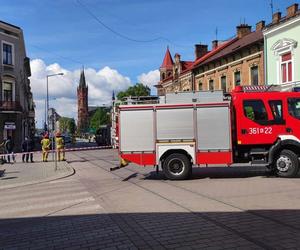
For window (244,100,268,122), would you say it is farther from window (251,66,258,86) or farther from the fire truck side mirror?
window (251,66,258,86)

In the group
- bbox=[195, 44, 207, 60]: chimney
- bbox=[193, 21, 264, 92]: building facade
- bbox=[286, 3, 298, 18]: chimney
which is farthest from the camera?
bbox=[195, 44, 207, 60]: chimney

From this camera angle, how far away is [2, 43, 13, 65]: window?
4597cm

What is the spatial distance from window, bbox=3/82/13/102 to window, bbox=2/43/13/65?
7.23 ft

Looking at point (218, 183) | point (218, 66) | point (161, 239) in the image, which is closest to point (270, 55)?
point (218, 66)

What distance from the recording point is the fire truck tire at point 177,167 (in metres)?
15.3

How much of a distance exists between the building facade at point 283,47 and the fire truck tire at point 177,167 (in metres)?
14.5

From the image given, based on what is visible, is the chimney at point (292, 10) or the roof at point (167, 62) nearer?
the chimney at point (292, 10)

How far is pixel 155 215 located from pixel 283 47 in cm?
2236

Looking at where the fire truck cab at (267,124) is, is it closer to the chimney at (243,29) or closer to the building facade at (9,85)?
the chimney at (243,29)

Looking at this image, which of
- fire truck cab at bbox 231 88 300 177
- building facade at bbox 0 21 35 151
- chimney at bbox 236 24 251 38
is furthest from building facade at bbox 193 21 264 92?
building facade at bbox 0 21 35 151

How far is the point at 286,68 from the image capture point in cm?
2877

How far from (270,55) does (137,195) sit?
2154 centimetres

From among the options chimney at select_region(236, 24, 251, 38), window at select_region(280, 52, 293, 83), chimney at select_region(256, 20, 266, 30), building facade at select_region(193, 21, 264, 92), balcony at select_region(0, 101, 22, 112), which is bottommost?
balcony at select_region(0, 101, 22, 112)

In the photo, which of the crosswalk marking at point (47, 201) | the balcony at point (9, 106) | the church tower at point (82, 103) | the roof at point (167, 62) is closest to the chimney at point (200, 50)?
the roof at point (167, 62)
